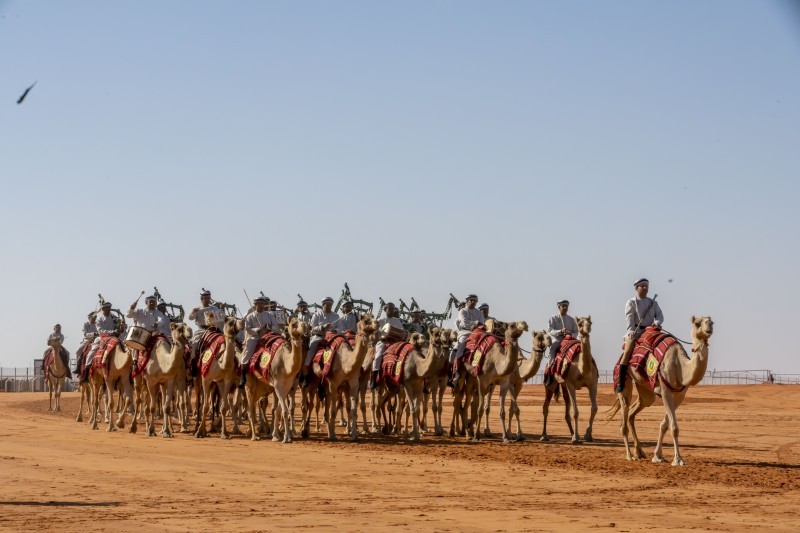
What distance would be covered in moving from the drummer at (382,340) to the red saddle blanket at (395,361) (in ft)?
0.54

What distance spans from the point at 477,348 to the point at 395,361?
1902 millimetres

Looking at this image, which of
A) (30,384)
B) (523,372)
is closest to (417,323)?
(523,372)

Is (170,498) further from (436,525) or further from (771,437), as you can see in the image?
(771,437)

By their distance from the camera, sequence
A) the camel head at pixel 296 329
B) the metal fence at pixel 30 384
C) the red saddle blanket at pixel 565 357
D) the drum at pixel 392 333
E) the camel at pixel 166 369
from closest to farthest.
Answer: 1. the camel head at pixel 296 329
2. the red saddle blanket at pixel 565 357
3. the camel at pixel 166 369
4. the drum at pixel 392 333
5. the metal fence at pixel 30 384

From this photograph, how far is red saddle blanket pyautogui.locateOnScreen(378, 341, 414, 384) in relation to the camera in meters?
26.9

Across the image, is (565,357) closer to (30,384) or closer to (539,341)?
(539,341)

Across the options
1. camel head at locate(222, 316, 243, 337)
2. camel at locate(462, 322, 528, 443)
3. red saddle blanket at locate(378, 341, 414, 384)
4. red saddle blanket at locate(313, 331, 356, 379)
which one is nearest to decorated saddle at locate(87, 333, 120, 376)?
camel head at locate(222, 316, 243, 337)

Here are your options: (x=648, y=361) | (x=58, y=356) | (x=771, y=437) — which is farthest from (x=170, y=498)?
(x=58, y=356)

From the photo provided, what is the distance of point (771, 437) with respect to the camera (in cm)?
2925

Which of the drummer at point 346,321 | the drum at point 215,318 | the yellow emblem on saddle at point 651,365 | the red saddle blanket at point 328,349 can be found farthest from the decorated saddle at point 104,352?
the yellow emblem on saddle at point 651,365

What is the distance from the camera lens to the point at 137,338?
2880 cm

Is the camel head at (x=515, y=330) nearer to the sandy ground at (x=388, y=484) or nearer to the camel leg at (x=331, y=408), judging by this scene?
the sandy ground at (x=388, y=484)

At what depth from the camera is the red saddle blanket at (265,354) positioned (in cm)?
2639

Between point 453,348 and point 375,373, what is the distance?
1.96 meters
